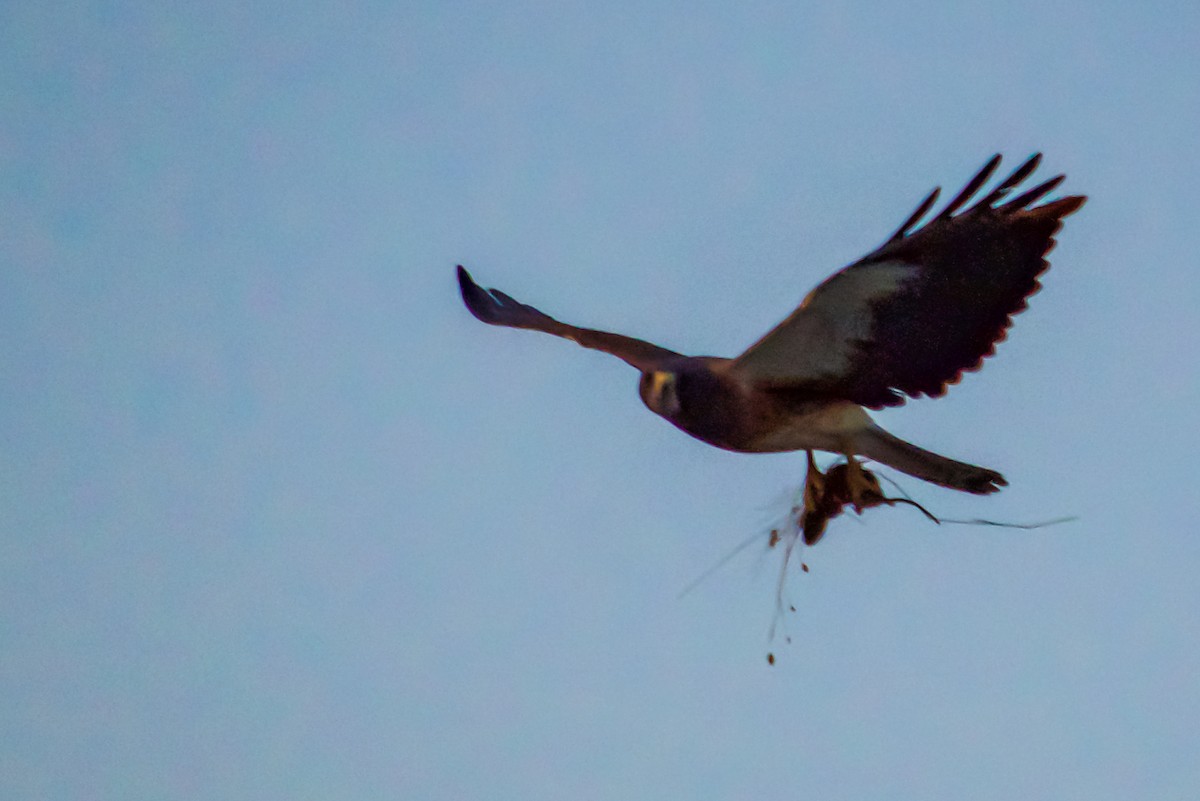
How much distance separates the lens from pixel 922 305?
434cm

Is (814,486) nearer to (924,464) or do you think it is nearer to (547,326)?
(924,464)

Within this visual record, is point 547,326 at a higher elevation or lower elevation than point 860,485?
higher

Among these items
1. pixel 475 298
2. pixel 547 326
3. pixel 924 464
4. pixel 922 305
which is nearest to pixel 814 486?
pixel 924 464

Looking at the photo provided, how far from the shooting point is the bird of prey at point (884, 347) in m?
4.22

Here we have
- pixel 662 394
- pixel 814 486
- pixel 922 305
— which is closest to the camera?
pixel 922 305

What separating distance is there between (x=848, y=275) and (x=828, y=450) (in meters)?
0.78

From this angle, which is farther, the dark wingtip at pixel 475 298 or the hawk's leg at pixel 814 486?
the dark wingtip at pixel 475 298

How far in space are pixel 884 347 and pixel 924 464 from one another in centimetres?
51

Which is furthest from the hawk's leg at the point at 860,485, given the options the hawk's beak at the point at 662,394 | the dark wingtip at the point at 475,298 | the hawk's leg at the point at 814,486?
the dark wingtip at the point at 475,298

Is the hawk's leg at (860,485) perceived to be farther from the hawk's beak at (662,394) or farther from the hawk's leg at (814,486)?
the hawk's beak at (662,394)

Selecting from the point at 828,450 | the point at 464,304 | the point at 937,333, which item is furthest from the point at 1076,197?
the point at 464,304

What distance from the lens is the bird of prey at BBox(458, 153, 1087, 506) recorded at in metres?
4.22

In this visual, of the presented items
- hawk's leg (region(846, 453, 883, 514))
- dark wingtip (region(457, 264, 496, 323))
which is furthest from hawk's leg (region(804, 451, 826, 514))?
dark wingtip (region(457, 264, 496, 323))

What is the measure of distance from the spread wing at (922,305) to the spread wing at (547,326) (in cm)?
43
